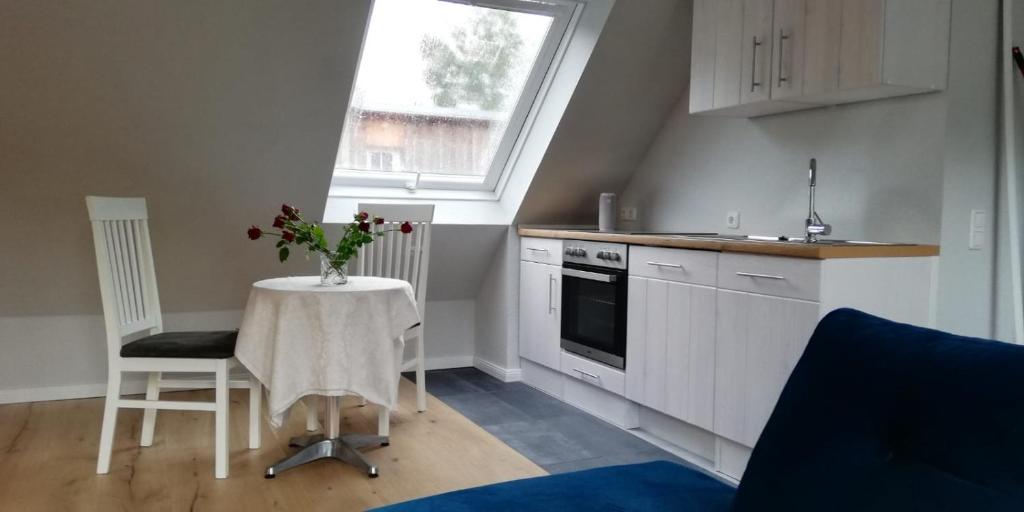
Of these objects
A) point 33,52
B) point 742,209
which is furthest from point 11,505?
point 742,209

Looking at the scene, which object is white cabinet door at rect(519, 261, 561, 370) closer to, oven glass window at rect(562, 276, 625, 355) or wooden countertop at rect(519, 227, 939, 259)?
oven glass window at rect(562, 276, 625, 355)

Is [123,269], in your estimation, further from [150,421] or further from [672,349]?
[672,349]

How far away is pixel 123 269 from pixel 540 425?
210cm

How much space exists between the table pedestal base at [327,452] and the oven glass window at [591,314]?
1313 mm

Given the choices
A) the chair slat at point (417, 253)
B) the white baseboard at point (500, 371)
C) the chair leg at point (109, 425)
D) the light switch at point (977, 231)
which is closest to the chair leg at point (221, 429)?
the chair leg at point (109, 425)

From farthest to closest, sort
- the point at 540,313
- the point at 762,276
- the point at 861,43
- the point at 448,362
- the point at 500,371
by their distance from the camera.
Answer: the point at 448,362 → the point at 500,371 → the point at 540,313 → the point at 762,276 → the point at 861,43

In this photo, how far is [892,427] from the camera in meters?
1.27

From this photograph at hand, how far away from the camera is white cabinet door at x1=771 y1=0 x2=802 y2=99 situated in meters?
3.28

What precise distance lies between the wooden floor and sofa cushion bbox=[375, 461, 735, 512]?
1314 mm

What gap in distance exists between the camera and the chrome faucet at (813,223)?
3.34 metres

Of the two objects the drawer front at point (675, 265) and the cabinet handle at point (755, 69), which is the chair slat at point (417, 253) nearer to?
the drawer front at point (675, 265)

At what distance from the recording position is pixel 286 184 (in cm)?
433

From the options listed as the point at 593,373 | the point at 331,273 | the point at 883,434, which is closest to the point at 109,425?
the point at 331,273

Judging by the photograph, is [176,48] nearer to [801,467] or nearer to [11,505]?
[11,505]
